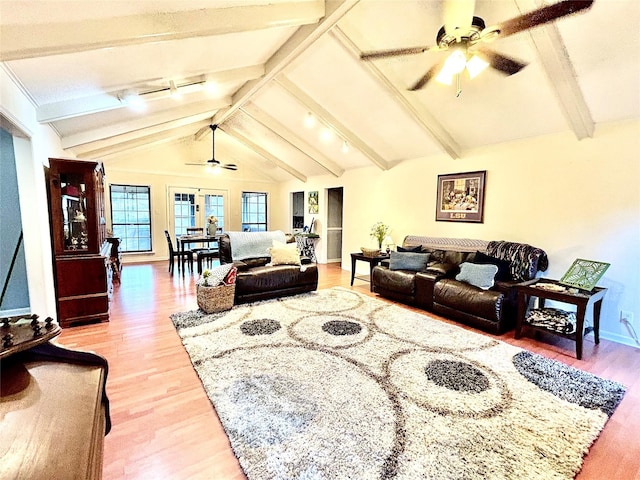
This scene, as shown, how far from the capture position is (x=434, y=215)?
493cm

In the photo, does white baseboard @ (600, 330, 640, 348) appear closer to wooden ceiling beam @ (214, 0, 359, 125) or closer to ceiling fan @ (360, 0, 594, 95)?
ceiling fan @ (360, 0, 594, 95)

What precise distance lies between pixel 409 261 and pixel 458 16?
3019 millimetres

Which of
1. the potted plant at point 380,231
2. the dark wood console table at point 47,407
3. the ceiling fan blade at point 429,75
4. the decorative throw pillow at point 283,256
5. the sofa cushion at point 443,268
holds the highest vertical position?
the ceiling fan blade at point 429,75

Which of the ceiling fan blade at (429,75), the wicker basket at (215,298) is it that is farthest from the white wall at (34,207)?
the ceiling fan blade at (429,75)

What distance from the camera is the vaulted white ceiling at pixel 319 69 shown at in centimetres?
201

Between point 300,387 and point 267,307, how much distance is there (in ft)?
6.00

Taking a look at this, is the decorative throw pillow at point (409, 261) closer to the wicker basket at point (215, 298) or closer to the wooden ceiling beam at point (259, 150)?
the wicker basket at point (215, 298)

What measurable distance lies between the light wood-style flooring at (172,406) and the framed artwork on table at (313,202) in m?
4.73

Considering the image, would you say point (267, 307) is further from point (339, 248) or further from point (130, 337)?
point (339, 248)

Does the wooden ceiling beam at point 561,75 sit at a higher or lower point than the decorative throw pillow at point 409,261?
higher

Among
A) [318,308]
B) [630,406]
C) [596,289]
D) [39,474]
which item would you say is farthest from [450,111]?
[39,474]

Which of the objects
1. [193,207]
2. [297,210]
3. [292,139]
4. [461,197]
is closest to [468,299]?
[461,197]

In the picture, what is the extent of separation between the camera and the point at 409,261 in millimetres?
4332

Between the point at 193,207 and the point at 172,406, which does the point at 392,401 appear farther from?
the point at 193,207
